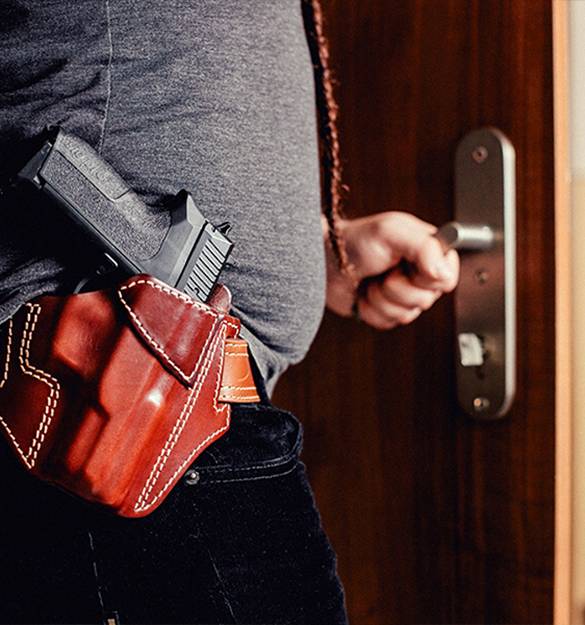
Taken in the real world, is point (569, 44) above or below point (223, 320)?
above

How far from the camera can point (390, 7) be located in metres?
1.11

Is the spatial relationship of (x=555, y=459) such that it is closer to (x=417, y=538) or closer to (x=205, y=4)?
(x=417, y=538)

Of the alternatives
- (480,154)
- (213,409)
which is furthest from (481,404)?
(213,409)

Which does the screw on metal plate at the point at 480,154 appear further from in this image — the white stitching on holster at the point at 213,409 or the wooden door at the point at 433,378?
the white stitching on holster at the point at 213,409

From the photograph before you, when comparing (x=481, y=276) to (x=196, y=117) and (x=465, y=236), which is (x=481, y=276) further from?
(x=196, y=117)

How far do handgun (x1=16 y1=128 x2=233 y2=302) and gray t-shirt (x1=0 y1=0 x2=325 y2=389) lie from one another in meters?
0.02

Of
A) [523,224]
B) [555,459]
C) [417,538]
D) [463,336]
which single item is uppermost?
[523,224]

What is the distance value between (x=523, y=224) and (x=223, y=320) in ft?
1.54

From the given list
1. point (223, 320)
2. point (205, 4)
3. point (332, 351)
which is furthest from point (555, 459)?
point (205, 4)

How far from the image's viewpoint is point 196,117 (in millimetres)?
688

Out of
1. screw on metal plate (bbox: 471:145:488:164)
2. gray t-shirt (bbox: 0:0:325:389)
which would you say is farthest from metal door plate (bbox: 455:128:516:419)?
gray t-shirt (bbox: 0:0:325:389)

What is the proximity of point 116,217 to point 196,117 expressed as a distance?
0.11 meters

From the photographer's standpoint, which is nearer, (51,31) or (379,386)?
(51,31)

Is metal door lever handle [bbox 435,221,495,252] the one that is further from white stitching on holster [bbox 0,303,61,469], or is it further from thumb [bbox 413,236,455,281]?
white stitching on holster [bbox 0,303,61,469]
